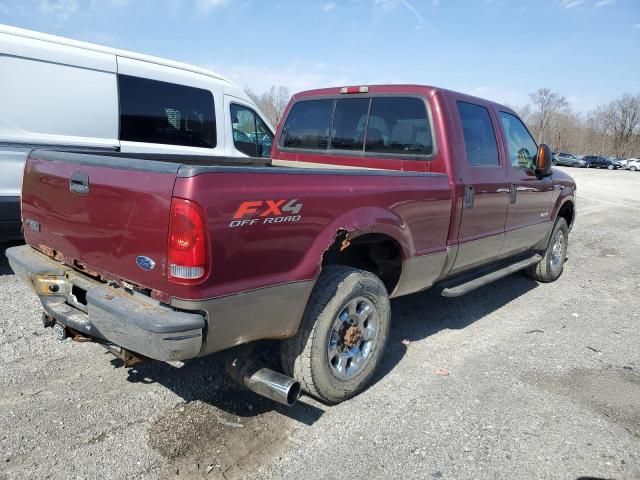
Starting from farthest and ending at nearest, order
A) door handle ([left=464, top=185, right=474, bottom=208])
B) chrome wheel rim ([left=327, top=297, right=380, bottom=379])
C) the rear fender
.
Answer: door handle ([left=464, top=185, right=474, bottom=208]) < chrome wheel rim ([left=327, top=297, right=380, bottom=379]) < the rear fender

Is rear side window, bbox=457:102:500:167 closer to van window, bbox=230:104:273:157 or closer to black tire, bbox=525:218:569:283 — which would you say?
black tire, bbox=525:218:569:283

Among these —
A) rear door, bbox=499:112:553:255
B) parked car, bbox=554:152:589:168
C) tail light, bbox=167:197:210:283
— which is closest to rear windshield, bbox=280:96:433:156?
rear door, bbox=499:112:553:255

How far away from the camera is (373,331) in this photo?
11.1 feet

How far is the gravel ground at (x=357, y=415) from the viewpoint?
103 inches

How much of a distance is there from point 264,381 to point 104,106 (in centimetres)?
A: 484

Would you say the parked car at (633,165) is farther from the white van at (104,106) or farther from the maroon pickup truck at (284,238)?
the maroon pickup truck at (284,238)

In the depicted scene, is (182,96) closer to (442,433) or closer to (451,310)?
(451,310)

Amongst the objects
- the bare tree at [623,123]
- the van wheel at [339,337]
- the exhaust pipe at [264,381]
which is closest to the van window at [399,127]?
the van wheel at [339,337]

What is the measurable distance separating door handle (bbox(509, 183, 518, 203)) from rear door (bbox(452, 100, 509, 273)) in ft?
0.29

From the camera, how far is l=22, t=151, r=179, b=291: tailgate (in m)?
2.35

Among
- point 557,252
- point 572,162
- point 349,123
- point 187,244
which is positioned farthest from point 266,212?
point 572,162

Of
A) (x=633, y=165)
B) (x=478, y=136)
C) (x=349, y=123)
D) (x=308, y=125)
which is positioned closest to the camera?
(x=478, y=136)

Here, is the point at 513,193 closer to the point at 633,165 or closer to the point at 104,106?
the point at 104,106

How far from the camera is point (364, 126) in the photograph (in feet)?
14.6
